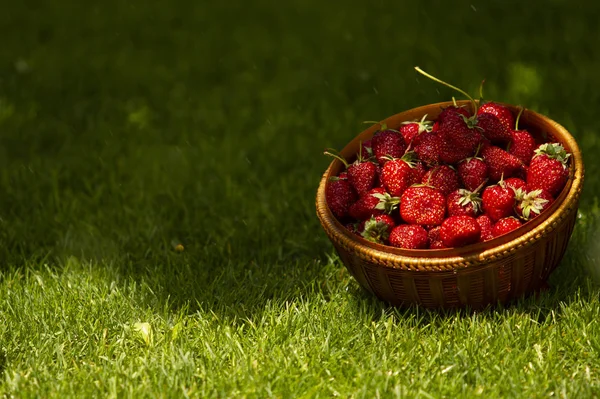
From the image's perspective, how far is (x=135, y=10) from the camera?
740 centimetres

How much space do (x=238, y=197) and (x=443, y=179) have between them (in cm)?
162

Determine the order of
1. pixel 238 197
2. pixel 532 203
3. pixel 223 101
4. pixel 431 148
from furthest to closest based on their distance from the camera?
pixel 223 101, pixel 238 197, pixel 431 148, pixel 532 203

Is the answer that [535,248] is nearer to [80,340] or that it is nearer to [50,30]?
[80,340]

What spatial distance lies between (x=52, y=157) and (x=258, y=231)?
1725 mm

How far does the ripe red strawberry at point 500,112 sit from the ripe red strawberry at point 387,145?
392 millimetres

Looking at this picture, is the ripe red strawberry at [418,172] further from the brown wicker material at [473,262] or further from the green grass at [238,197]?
the green grass at [238,197]

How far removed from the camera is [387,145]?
3.66m

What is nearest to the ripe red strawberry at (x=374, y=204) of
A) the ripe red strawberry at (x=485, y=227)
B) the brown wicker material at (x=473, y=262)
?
the brown wicker material at (x=473, y=262)

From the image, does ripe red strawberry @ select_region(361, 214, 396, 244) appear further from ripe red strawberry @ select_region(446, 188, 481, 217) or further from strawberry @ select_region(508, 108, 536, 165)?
strawberry @ select_region(508, 108, 536, 165)

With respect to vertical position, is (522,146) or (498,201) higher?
(522,146)

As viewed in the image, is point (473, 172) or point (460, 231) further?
point (473, 172)

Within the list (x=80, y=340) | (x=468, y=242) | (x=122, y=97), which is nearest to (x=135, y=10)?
(x=122, y=97)

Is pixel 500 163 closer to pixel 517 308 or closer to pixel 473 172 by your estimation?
pixel 473 172

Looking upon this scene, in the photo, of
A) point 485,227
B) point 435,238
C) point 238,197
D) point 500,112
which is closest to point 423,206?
point 435,238
